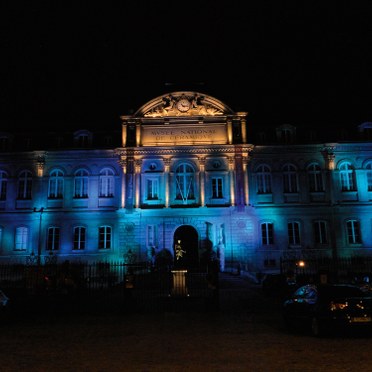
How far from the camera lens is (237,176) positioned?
33.1 meters

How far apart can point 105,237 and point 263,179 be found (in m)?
14.9

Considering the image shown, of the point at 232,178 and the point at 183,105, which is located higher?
the point at 183,105

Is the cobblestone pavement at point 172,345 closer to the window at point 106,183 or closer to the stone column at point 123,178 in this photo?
the stone column at point 123,178

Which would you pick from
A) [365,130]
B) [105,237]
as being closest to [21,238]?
[105,237]

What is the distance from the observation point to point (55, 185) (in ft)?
113

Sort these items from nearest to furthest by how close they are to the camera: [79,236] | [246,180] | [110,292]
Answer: [110,292]
[246,180]
[79,236]

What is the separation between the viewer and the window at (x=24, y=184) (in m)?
34.4

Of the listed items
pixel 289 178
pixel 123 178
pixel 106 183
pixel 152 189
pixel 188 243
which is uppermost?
pixel 123 178

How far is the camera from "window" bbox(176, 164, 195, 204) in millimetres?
33281

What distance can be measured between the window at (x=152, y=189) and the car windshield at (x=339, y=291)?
2373 cm

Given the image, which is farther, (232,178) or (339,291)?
(232,178)

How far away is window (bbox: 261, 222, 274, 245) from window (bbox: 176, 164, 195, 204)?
22.3 feet

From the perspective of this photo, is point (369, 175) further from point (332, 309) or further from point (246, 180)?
point (332, 309)

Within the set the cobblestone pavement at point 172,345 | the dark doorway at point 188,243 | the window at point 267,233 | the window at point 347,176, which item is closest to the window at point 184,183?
the dark doorway at point 188,243
